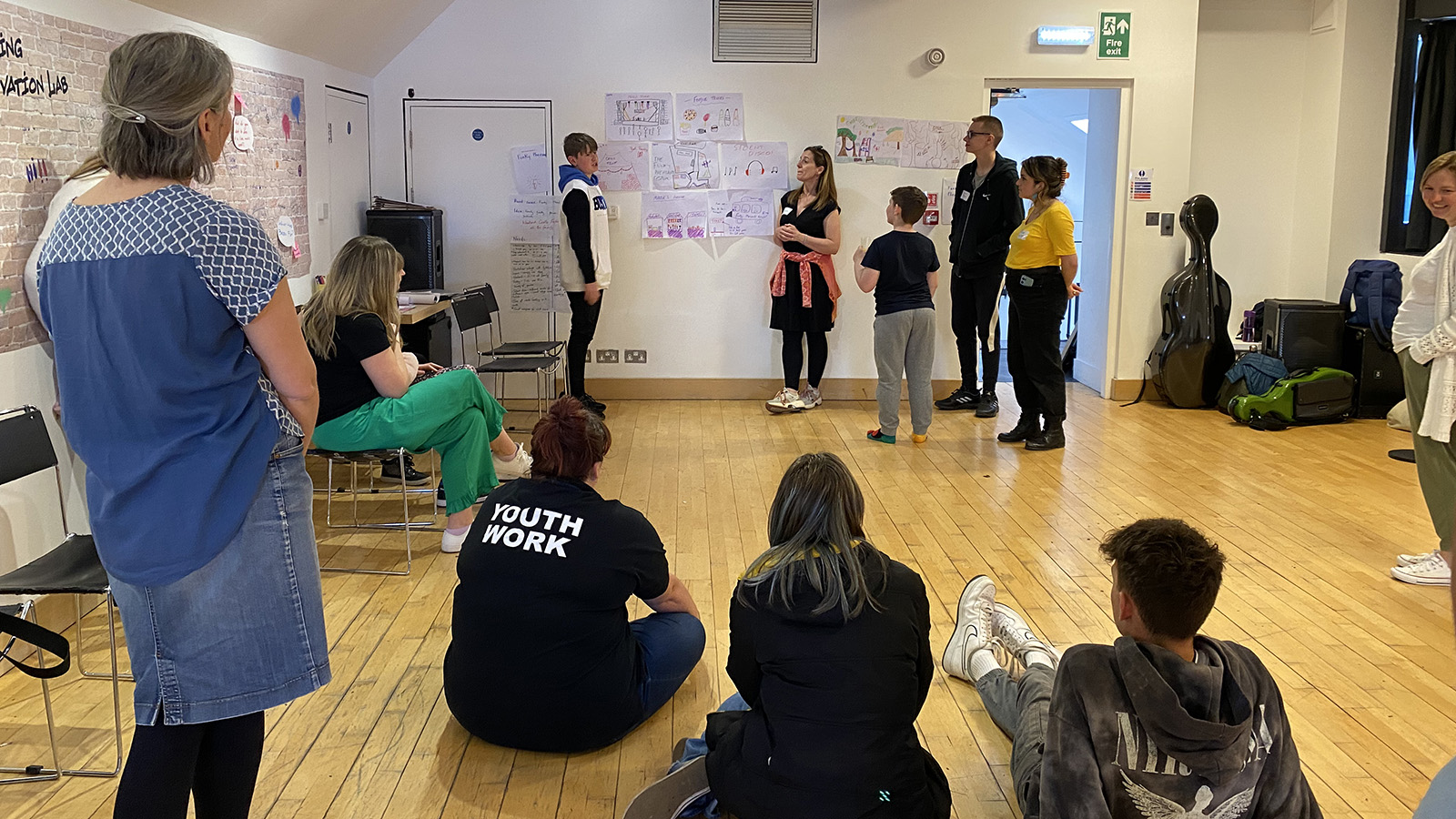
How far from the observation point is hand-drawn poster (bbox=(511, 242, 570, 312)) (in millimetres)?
7363

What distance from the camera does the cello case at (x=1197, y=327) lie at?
23.7 ft

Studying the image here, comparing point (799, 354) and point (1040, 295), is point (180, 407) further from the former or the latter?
point (799, 354)

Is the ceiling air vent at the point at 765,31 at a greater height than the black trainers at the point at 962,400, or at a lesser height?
greater

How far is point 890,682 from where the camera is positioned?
2.23 m

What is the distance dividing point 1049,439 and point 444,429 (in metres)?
3.31

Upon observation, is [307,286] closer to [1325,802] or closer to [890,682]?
[890,682]

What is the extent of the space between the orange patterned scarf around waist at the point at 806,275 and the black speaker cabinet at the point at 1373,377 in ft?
10.1

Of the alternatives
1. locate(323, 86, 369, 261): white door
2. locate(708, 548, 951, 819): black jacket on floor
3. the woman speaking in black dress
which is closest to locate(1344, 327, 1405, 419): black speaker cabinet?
the woman speaking in black dress

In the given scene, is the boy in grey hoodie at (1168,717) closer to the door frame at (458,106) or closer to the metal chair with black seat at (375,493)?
the metal chair with black seat at (375,493)

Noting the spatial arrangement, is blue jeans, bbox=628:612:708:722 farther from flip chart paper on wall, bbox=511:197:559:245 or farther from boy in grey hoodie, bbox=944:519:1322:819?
flip chart paper on wall, bbox=511:197:559:245

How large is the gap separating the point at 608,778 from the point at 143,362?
60.1 inches

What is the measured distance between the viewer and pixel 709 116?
7.23 metres

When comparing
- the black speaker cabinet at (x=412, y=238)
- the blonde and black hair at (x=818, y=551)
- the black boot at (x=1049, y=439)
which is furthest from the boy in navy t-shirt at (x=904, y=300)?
the blonde and black hair at (x=818, y=551)

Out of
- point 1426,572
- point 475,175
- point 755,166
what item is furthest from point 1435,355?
point 475,175
